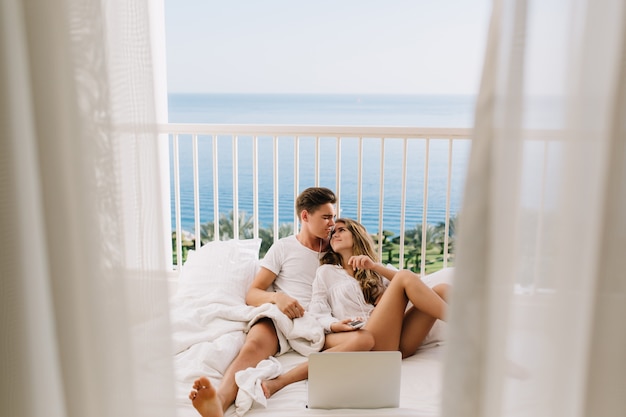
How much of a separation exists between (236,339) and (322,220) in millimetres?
711

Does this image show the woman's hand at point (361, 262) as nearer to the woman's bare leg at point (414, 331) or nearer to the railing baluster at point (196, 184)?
the woman's bare leg at point (414, 331)

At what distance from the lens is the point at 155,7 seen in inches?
126

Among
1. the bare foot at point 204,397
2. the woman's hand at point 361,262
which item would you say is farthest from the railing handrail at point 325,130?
the bare foot at point 204,397

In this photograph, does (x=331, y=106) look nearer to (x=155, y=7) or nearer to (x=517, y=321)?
(x=155, y=7)

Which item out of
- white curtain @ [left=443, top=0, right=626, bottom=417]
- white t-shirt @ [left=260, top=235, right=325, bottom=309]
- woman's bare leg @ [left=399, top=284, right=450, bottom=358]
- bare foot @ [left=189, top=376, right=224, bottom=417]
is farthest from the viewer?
white t-shirt @ [left=260, top=235, right=325, bottom=309]

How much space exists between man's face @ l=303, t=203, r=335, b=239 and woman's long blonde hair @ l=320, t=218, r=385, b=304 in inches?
1.9

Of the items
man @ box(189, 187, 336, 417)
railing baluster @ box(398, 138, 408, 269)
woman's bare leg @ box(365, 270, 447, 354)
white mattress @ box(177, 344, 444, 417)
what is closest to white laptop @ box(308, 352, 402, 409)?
white mattress @ box(177, 344, 444, 417)

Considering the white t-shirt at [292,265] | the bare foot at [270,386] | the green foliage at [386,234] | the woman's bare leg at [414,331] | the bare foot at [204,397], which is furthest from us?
the green foliage at [386,234]

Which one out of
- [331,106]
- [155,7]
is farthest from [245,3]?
[155,7]

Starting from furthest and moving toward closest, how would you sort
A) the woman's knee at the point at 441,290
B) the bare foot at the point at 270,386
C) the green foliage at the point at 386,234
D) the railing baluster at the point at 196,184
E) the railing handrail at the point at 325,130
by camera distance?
the green foliage at the point at 386,234 → the railing baluster at the point at 196,184 → the railing handrail at the point at 325,130 → the woman's knee at the point at 441,290 → the bare foot at the point at 270,386

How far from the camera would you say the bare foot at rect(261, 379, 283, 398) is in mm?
1982

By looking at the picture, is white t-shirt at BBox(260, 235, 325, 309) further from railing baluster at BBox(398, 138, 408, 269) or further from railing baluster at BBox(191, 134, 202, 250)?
railing baluster at BBox(191, 134, 202, 250)

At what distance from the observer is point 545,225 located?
2.72 feet

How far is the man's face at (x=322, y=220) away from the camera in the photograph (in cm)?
273
